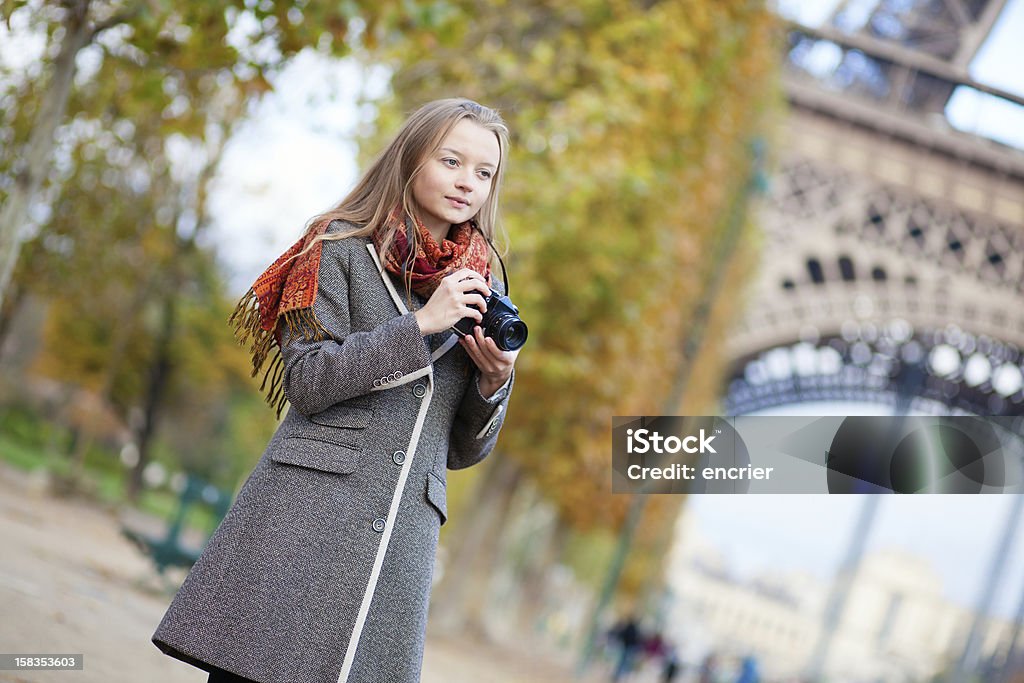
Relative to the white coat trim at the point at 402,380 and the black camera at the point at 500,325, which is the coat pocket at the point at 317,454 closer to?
the white coat trim at the point at 402,380

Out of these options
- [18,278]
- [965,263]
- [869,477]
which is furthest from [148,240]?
[965,263]

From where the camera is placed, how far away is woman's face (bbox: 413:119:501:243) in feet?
9.34

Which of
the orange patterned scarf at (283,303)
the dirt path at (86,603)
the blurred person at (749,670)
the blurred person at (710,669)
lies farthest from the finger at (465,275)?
the blurred person at (710,669)

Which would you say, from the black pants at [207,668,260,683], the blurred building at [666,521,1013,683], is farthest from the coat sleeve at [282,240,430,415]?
the blurred building at [666,521,1013,683]

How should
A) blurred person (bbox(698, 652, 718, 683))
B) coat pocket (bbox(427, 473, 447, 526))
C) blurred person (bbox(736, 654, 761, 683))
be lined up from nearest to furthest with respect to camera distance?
coat pocket (bbox(427, 473, 447, 526)) < blurred person (bbox(736, 654, 761, 683)) < blurred person (bbox(698, 652, 718, 683))

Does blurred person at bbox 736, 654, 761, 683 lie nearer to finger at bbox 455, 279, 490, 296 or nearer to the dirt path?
the dirt path

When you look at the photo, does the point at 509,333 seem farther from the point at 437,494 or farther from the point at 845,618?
the point at 845,618

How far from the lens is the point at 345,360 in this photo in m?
2.62

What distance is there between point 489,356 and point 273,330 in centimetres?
51

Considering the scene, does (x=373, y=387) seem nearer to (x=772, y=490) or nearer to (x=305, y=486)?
(x=305, y=486)

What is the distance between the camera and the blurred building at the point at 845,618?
34906 mm

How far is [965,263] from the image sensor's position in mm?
32688

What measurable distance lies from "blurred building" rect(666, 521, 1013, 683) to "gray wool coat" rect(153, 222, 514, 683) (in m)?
13.9

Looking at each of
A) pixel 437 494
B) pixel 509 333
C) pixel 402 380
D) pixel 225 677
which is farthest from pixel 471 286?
pixel 225 677
